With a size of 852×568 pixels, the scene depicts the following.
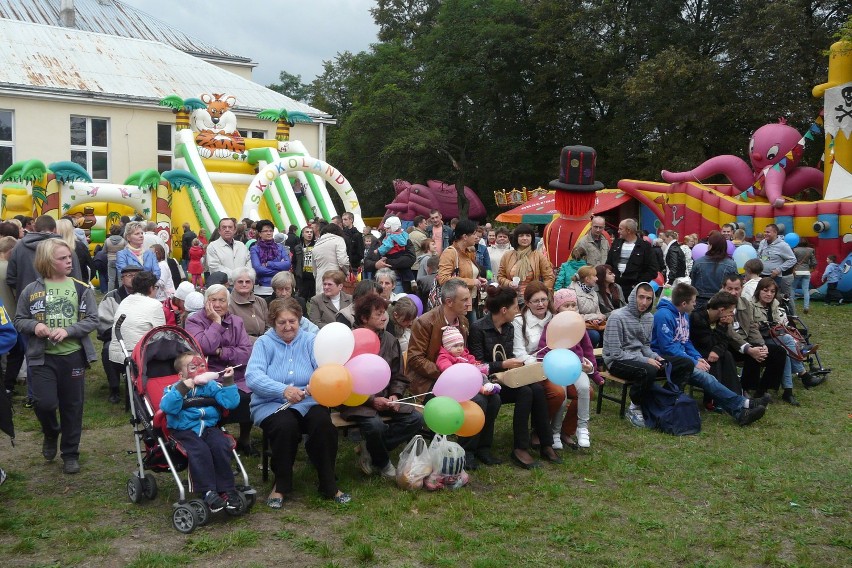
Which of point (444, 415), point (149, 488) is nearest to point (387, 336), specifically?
point (444, 415)

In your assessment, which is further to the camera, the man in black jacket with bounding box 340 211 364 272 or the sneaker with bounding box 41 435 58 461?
the man in black jacket with bounding box 340 211 364 272

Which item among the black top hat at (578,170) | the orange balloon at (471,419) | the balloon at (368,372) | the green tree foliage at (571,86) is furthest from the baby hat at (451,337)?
the green tree foliage at (571,86)

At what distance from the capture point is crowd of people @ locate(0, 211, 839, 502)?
529 centimetres

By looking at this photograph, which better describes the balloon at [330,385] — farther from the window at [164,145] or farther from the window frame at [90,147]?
the window at [164,145]

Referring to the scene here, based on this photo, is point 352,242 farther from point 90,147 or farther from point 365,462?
point 90,147

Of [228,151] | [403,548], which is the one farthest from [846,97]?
[403,548]

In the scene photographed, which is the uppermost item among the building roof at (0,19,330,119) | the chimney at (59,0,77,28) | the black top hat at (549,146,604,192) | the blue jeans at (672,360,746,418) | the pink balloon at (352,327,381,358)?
the chimney at (59,0,77,28)

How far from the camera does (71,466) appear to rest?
562 centimetres

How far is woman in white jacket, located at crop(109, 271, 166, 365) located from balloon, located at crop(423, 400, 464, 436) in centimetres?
244

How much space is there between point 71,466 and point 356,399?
211 centimetres

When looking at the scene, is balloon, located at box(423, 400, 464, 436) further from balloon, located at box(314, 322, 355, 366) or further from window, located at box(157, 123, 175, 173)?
window, located at box(157, 123, 175, 173)

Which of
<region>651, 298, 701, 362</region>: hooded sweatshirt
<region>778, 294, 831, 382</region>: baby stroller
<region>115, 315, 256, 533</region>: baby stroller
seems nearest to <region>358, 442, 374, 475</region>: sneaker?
<region>115, 315, 256, 533</region>: baby stroller

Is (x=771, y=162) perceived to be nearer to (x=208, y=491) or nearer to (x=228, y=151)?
(x=228, y=151)

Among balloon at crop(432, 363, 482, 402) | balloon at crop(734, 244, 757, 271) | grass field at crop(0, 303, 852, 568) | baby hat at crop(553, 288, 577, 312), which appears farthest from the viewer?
balloon at crop(734, 244, 757, 271)
